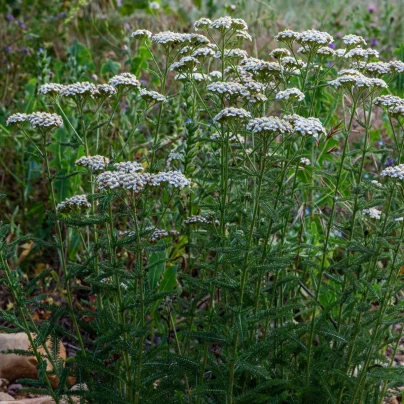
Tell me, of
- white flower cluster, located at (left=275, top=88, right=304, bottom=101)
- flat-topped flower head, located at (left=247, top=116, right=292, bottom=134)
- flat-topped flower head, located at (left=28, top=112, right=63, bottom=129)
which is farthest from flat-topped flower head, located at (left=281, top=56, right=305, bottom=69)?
flat-topped flower head, located at (left=28, top=112, right=63, bottom=129)

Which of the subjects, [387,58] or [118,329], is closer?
[118,329]

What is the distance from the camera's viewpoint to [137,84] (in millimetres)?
2668

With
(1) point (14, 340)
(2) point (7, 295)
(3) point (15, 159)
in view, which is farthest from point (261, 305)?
(3) point (15, 159)

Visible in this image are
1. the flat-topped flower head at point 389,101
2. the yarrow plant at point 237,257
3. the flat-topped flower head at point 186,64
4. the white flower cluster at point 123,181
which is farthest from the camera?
the flat-topped flower head at point 186,64

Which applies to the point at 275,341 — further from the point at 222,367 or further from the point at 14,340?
the point at 14,340

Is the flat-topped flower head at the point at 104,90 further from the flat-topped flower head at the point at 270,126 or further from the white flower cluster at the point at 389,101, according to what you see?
the white flower cluster at the point at 389,101

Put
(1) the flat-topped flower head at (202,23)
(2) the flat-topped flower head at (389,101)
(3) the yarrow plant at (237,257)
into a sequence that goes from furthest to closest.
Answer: (1) the flat-topped flower head at (202,23), (2) the flat-topped flower head at (389,101), (3) the yarrow plant at (237,257)

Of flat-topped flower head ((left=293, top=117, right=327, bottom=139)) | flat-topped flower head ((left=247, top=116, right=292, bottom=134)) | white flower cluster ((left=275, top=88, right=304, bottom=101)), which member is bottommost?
flat-topped flower head ((left=293, top=117, right=327, bottom=139))

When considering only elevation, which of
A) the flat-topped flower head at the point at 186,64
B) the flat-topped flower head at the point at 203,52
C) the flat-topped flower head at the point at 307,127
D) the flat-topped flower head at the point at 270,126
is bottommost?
the flat-topped flower head at the point at 307,127

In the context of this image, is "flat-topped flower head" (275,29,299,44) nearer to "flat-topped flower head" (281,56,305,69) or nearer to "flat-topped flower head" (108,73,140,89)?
"flat-topped flower head" (281,56,305,69)

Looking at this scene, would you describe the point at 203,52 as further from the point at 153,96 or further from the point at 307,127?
the point at 307,127

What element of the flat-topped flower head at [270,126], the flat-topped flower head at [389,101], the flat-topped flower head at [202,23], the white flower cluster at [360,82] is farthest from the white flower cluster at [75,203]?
the flat-topped flower head at [389,101]

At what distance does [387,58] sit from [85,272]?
5.59 m

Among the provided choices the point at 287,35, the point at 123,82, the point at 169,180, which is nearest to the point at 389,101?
the point at 287,35
